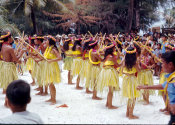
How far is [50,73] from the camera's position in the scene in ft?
15.1

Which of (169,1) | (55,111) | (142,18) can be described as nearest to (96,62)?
(55,111)

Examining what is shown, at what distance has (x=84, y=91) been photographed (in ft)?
19.0

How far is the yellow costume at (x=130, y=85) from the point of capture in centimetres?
373

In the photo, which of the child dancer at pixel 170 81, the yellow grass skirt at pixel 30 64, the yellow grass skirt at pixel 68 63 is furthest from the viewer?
the yellow grass skirt at pixel 68 63

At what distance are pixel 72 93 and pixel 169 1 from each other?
48.8 feet

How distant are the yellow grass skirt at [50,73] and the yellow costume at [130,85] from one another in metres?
1.56

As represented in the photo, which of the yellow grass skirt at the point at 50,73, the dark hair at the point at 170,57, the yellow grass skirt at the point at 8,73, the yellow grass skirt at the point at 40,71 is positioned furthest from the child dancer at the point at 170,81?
the yellow grass skirt at the point at 8,73

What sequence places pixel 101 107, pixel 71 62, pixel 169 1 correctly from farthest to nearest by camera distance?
pixel 169 1 < pixel 71 62 < pixel 101 107

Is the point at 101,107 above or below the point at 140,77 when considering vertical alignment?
below

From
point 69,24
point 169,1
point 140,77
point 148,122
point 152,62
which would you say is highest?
point 169,1

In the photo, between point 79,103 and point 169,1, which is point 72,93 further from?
point 169,1

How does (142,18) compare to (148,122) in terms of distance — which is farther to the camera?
(142,18)

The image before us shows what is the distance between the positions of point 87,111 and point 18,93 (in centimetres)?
271

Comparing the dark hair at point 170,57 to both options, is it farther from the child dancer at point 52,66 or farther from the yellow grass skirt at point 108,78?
the child dancer at point 52,66
